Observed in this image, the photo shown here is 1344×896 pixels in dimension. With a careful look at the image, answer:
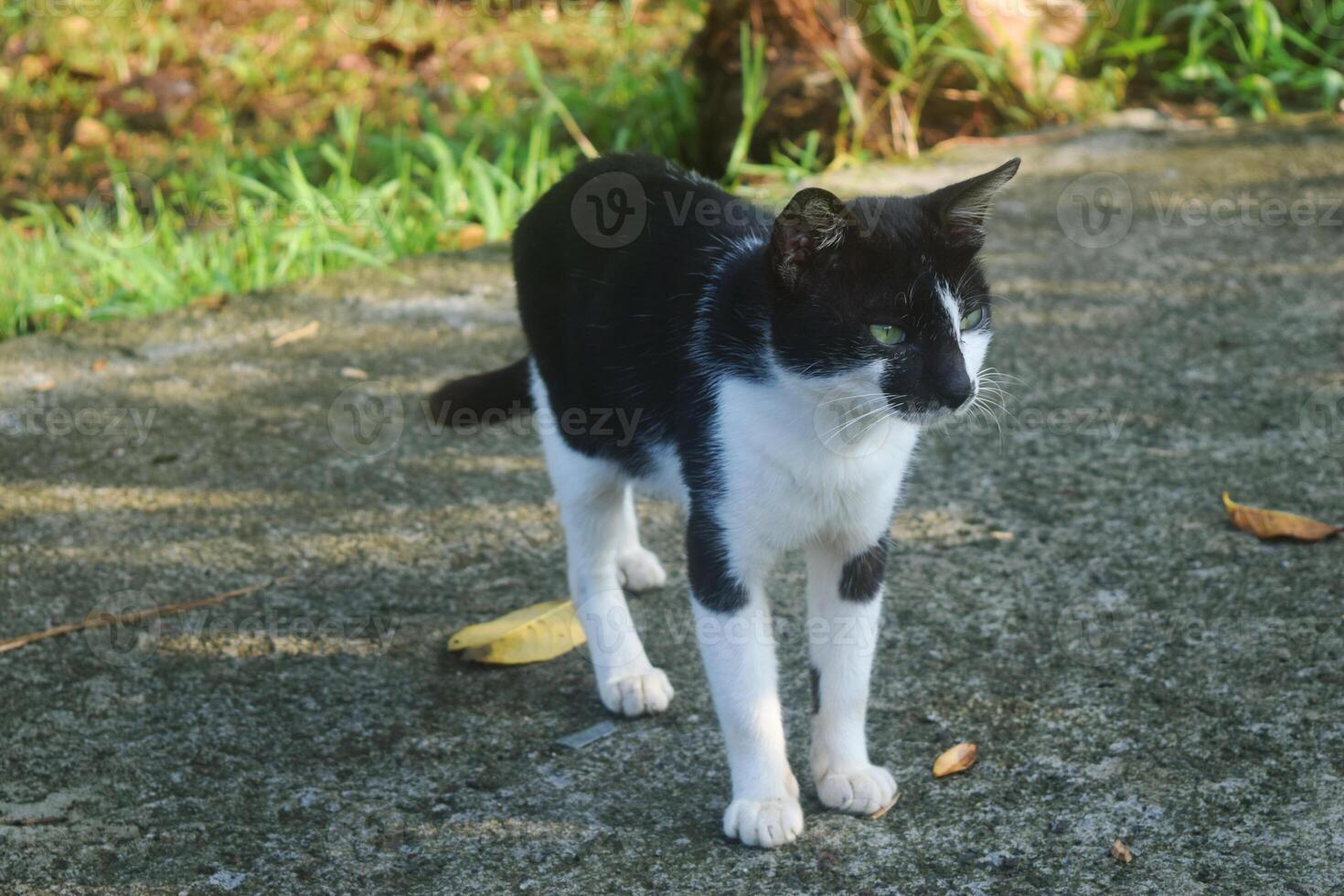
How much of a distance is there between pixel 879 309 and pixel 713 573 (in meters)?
0.55

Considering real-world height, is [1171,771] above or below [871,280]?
below

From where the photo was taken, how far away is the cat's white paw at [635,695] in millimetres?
2727

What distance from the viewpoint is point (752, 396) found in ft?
7.63

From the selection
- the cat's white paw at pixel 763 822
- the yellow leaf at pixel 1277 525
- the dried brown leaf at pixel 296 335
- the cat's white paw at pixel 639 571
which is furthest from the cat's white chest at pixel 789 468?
the dried brown leaf at pixel 296 335

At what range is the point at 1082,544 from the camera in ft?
10.5

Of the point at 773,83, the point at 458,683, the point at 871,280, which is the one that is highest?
the point at 871,280

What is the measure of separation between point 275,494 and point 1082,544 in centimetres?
209

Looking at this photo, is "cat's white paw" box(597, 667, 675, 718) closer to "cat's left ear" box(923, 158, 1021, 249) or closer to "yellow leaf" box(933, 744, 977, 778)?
"yellow leaf" box(933, 744, 977, 778)

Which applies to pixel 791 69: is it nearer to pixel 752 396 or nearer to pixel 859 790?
pixel 752 396

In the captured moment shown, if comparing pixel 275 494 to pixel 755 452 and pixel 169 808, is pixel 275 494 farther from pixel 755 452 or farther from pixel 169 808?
pixel 755 452

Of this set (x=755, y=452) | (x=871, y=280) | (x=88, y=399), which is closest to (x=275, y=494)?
(x=88, y=399)

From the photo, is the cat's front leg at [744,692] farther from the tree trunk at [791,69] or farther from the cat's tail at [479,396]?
the tree trunk at [791,69]

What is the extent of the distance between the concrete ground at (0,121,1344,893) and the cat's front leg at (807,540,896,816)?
2.1 inches

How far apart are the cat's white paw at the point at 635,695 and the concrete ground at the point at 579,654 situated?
6cm
